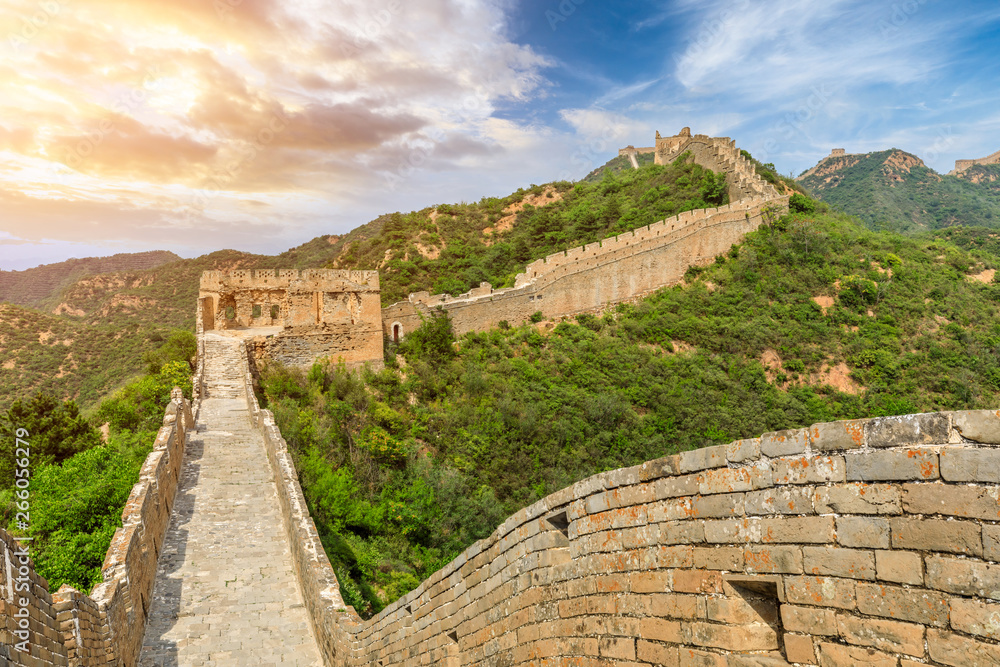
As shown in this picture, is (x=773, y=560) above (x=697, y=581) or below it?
above

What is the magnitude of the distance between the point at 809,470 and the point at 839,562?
15.4 inches

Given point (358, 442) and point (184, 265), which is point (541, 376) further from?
point (184, 265)

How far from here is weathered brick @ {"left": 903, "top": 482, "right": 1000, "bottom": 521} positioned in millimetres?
2102

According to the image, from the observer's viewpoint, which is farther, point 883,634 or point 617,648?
point 617,648

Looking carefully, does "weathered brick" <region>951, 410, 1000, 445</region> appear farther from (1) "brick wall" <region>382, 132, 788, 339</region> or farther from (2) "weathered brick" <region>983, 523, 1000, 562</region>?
(1) "brick wall" <region>382, 132, 788, 339</region>

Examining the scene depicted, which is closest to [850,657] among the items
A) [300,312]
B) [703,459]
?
[703,459]

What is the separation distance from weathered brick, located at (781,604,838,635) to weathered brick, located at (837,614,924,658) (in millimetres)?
37

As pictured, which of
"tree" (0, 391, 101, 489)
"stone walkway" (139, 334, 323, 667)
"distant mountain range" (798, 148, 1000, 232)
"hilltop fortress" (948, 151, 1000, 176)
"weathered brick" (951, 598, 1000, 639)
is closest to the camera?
"weathered brick" (951, 598, 1000, 639)

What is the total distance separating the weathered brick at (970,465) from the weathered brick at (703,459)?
0.91 m

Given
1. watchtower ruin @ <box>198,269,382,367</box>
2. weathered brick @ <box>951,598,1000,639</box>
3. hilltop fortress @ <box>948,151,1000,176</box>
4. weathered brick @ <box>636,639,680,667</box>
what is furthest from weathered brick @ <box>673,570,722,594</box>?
hilltop fortress @ <box>948,151,1000,176</box>

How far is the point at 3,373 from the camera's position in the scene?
95.9 ft

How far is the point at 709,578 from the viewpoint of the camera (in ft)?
9.61

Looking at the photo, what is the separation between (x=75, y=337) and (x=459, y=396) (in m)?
27.3

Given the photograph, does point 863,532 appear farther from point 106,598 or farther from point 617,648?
point 106,598
